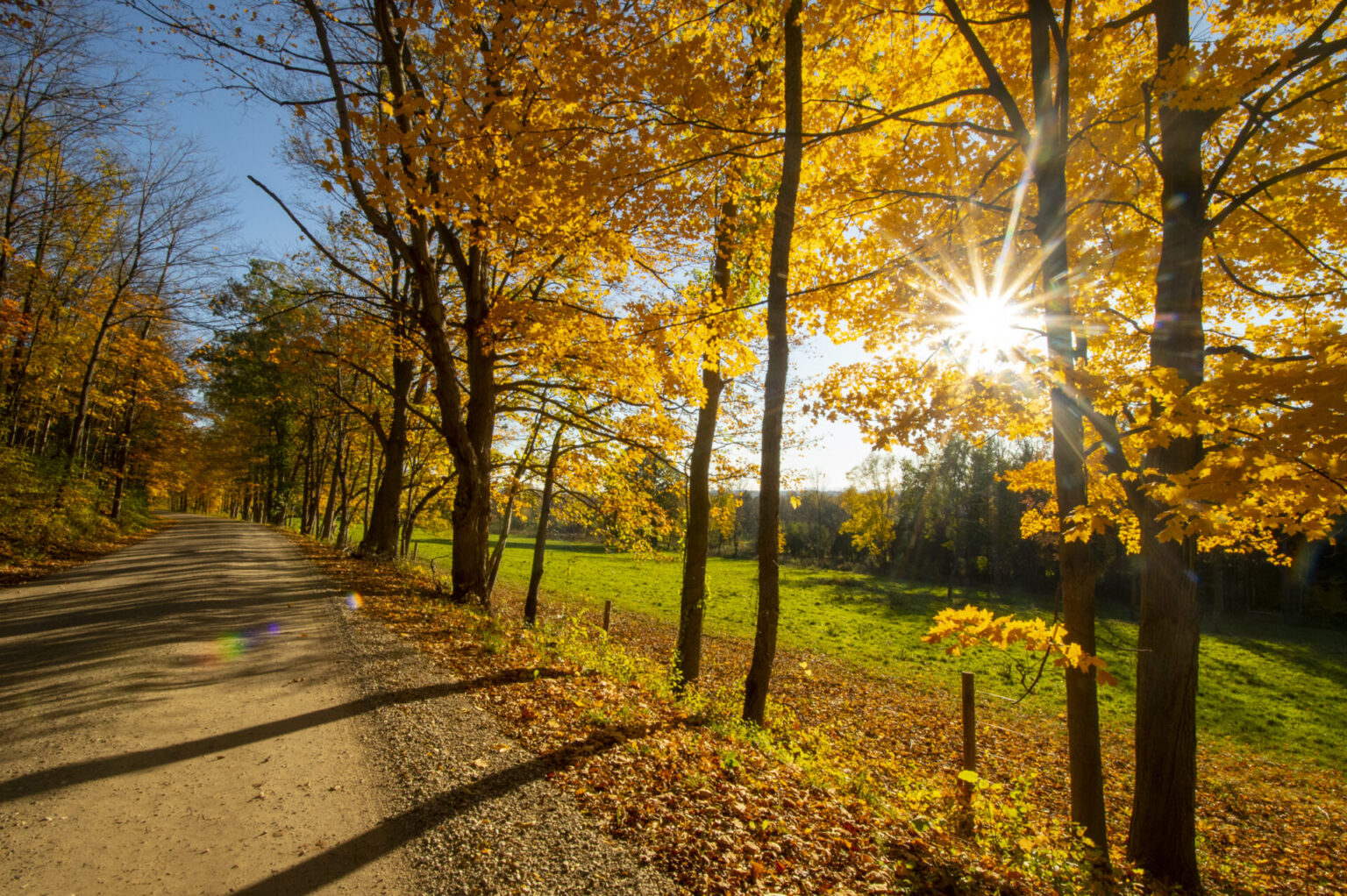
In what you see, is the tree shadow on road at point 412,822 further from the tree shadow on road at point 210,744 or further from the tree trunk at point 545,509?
the tree trunk at point 545,509

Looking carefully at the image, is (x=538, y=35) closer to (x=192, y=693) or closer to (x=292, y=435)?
(x=192, y=693)

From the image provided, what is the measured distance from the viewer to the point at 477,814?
3.42 m

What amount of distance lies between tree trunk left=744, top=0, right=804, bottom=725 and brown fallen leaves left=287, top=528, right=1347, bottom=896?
148cm

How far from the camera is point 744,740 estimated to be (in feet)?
18.2

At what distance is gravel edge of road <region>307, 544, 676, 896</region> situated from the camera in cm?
293

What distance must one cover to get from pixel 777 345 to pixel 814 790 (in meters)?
4.28

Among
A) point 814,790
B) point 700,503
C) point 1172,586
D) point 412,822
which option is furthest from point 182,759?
point 1172,586

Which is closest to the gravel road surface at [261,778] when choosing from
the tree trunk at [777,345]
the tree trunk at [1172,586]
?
the tree trunk at [777,345]

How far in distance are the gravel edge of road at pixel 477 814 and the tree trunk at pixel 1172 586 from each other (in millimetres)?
4949

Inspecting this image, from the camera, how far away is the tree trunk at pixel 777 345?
5793 mm

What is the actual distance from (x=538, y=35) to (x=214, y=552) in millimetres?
17353

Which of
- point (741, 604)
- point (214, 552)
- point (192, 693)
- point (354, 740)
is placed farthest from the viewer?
point (741, 604)

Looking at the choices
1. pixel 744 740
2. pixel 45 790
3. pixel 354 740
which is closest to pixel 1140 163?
pixel 744 740

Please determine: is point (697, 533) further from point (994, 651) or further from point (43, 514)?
point (994, 651)
